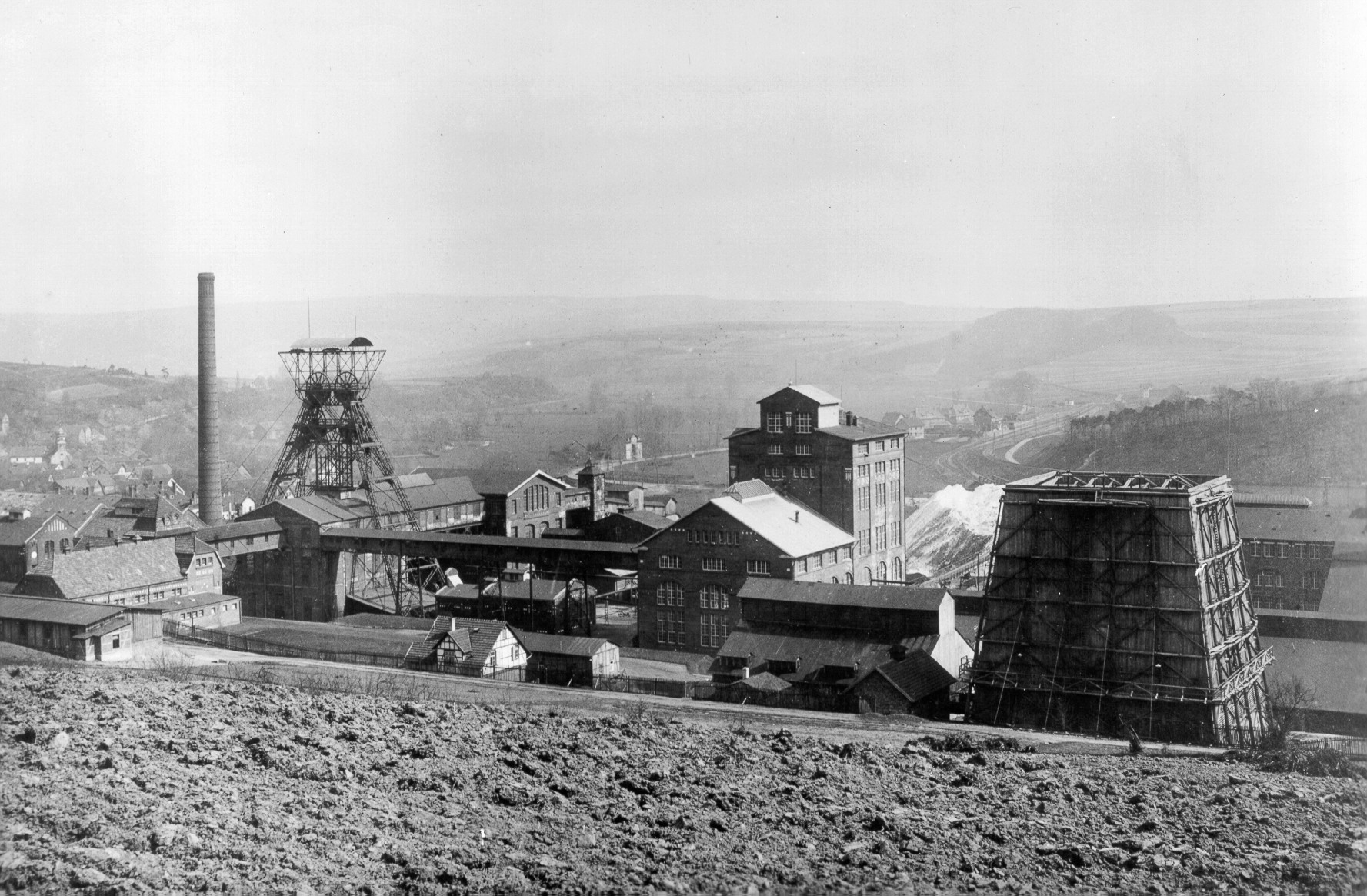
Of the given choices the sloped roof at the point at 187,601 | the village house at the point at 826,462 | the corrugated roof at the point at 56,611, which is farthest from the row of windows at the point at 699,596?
the corrugated roof at the point at 56,611

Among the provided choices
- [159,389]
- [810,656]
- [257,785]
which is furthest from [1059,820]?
[159,389]

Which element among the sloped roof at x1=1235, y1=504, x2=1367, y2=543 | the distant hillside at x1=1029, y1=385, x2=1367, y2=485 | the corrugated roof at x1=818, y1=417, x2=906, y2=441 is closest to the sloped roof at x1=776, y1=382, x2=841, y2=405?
the corrugated roof at x1=818, y1=417, x2=906, y2=441

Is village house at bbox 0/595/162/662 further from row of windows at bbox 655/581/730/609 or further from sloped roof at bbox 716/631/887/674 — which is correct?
sloped roof at bbox 716/631/887/674

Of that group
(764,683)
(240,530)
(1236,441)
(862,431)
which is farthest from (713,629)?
(1236,441)

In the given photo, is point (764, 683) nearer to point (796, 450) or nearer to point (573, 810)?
point (796, 450)

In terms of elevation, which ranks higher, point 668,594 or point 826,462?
point 826,462

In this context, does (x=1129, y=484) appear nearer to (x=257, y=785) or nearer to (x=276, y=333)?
(x=257, y=785)
